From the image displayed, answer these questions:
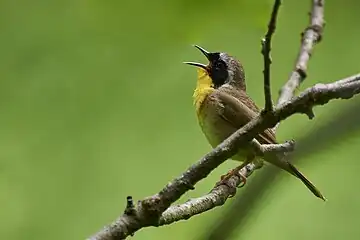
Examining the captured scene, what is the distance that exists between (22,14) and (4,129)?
2.09 ft

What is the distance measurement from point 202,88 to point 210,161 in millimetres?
1413

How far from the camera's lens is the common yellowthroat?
2.00m

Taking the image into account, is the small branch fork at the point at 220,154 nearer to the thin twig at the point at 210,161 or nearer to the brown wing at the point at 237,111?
the thin twig at the point at 210,161

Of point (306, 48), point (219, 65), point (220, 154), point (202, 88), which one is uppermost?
point (219, 65)

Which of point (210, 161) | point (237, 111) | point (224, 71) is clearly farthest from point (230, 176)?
point (224, 71)

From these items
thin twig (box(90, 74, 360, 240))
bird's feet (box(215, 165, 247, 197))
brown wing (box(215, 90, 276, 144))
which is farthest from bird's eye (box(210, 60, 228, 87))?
thin twig (box(90, 74, 360, 240))

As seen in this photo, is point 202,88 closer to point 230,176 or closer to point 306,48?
point 306,48

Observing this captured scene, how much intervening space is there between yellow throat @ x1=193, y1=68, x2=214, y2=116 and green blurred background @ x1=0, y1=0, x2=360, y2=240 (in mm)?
93

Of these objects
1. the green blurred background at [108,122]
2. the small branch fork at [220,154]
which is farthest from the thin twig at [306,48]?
the small branch fork at [220,154]

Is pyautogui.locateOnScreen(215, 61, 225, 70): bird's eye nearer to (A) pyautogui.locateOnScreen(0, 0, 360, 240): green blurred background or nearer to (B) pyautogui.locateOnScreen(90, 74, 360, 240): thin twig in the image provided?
(A) pyautogui.locateOnScreen(0, 0, 360, 240): green blurred background

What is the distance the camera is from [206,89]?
2.27m

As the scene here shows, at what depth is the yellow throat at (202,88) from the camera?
2203 millimetres

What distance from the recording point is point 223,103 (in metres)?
2.11

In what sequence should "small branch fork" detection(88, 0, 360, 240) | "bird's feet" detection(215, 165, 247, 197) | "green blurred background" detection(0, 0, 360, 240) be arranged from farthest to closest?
1. "green blurred background" detection(0, 0, 360, 240)
2. "bird's feet" detection(215, 165, 247, 197)
3. "small branch fork" detection(88, 0, 360, 240)
